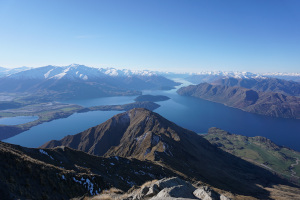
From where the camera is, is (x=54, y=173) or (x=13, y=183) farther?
(x=54, y=173)

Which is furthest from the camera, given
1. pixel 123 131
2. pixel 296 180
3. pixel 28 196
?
pixel 123 131

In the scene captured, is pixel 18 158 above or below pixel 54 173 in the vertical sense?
above

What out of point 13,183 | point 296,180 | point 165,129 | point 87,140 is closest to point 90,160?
point 13,183

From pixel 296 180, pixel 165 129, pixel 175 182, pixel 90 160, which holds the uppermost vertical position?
pixel 175 182

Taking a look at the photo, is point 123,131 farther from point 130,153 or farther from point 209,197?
point 209,197

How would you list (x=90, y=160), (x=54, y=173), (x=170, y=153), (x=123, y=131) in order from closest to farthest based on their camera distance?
(x=54, y=173) → (x=90, y=160) → (x=170, y=153) → (x=123, y=131)

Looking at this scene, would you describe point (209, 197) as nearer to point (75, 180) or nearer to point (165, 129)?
point (75, 180)

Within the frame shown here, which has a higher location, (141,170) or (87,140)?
(141,170)

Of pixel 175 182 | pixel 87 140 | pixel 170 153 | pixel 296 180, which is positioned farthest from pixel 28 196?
pixel 296 180

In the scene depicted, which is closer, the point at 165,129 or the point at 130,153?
the point at 130,153
